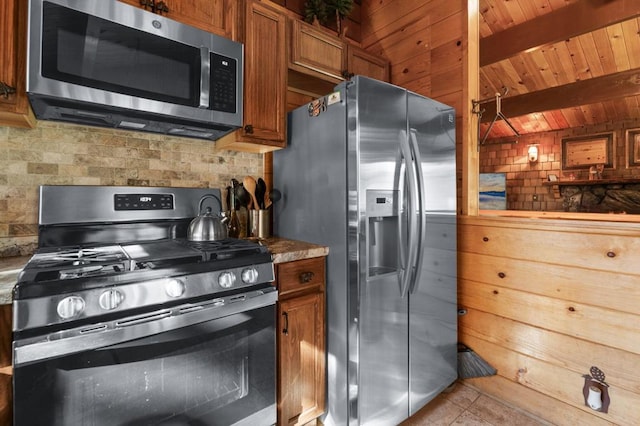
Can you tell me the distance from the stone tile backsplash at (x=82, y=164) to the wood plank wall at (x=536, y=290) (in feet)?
5.23

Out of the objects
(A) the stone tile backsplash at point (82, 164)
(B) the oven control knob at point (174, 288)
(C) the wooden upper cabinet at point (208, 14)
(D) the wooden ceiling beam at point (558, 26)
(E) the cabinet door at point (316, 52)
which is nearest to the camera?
(B) the oven control knob at point (174, 288)

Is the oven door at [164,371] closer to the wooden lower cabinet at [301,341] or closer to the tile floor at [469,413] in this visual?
the wooden lower cabinet at [301,341]

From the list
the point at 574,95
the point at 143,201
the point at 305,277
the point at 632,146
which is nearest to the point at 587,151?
the point at 632,146

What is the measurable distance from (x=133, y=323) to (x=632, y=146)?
826 cm

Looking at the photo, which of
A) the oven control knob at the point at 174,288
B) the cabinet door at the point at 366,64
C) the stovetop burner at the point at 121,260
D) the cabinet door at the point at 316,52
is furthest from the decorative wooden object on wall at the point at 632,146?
the oven control knob at the point at 174,288

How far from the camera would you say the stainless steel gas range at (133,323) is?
Answer: 0.87 m

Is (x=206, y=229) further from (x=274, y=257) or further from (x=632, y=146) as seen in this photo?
(x=632, y=146)

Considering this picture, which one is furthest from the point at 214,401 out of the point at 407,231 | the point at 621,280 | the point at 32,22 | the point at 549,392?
the point at 621,280

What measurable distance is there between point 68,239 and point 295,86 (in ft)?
5.18

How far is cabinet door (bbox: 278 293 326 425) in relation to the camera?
142cm

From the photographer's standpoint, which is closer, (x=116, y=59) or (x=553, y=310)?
(x=116, y=59)

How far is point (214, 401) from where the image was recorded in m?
1.19

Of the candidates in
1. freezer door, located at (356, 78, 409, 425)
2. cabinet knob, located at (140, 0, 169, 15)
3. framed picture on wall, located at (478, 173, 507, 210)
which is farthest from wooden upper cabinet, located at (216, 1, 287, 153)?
framed picture on wall, located at (478, 173, 507, 210)

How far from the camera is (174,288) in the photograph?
1.05 metres
